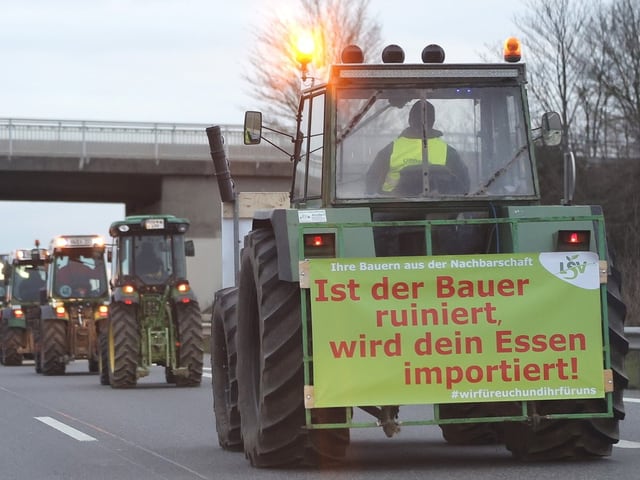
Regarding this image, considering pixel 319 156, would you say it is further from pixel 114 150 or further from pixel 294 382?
pixel 114 150

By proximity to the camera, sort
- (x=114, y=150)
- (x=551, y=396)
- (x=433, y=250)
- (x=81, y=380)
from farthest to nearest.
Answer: (x=114, y=150)
(x=81, y=380)
(x=433, y=250)
(x=551, y=396)

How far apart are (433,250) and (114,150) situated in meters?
40.7

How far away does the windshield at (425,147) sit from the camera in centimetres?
1060

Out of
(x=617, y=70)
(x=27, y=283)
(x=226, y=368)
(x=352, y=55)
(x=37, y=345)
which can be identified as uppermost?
(x=617, y=70)

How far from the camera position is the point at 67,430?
571 inches

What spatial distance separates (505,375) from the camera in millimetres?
9508

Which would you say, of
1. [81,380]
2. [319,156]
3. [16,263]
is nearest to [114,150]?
[16,263]

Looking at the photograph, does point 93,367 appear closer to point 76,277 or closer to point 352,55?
point 76,277

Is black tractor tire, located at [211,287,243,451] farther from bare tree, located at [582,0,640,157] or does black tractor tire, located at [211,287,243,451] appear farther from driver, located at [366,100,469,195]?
bare tree, located at [582,0,640,157]

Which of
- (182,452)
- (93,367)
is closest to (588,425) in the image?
(182,452)

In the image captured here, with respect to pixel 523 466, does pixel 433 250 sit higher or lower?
higher

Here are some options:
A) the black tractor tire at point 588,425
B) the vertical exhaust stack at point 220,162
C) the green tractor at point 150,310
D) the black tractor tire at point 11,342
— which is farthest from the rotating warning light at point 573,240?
the black tractor tire at point 11,342

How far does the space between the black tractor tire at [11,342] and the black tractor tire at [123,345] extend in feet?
38.3

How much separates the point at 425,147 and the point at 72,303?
19.6 meters
